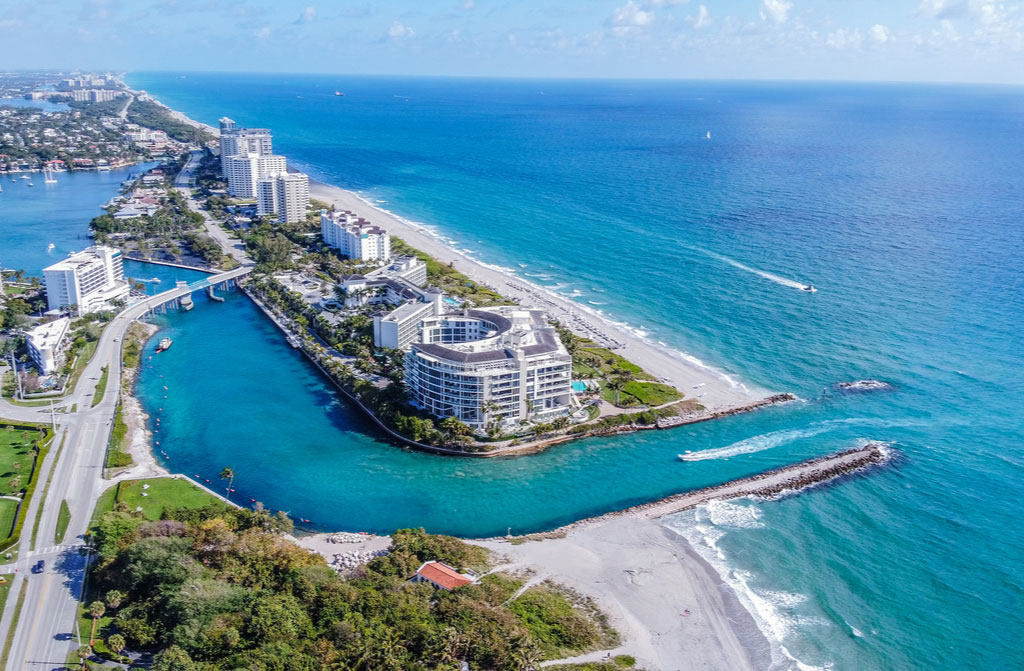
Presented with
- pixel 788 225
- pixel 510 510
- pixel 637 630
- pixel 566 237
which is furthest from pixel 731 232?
pixel 637 630

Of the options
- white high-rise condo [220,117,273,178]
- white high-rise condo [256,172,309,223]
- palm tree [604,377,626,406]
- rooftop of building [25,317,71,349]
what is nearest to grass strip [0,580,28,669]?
rooftop of building [25,317,71,349]

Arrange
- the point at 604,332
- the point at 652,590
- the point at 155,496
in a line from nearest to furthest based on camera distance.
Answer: the point at 652,590
the point at 155,496
the point at 604,332

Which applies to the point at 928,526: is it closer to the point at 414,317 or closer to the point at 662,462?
the point at 662,462

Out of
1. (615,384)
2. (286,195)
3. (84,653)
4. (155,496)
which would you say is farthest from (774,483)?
(286,195)

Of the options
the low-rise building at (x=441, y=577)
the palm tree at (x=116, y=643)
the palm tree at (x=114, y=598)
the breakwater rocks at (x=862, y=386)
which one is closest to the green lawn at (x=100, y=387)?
the palm tree at (x=114, y=598)

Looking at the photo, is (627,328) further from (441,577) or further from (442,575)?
(441,577)

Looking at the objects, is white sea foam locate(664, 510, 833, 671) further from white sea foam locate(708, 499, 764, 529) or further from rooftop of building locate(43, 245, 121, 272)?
rooftop of building locate(43, 245, 121, 272)
